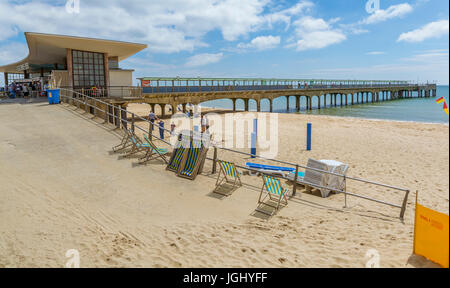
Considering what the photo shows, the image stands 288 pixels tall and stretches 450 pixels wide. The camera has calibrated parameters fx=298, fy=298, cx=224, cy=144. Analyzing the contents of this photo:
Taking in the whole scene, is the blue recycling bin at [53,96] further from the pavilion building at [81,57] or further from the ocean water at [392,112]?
the ocean water at [392,112]

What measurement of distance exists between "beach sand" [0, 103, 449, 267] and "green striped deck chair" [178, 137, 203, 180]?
280 mm

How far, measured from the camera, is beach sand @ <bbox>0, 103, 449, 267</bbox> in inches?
167

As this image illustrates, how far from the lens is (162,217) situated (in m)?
5.41

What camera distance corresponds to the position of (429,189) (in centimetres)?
851

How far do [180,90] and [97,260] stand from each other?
24.1 meters

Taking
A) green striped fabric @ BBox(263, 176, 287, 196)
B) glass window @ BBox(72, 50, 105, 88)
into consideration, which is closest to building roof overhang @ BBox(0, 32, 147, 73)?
glass window @ BBox(72, 50, 105, 88)

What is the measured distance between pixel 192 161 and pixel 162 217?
95.5 inches

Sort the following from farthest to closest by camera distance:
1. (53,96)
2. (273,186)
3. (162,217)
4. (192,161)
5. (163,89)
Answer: (163,89) < (53,96) < (192,161) < (273,186) < (162,217)

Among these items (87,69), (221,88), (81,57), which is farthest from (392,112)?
(81,57)

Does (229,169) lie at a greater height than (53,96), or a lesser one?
lesser

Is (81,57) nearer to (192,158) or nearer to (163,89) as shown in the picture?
(163,89)

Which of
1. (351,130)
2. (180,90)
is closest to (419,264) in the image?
(351,130)

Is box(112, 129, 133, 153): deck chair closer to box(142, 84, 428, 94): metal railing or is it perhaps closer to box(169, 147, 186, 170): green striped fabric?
box(169, 147, 186, 170): green striped fabric

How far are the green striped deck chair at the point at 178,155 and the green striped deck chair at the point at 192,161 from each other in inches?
7.3
